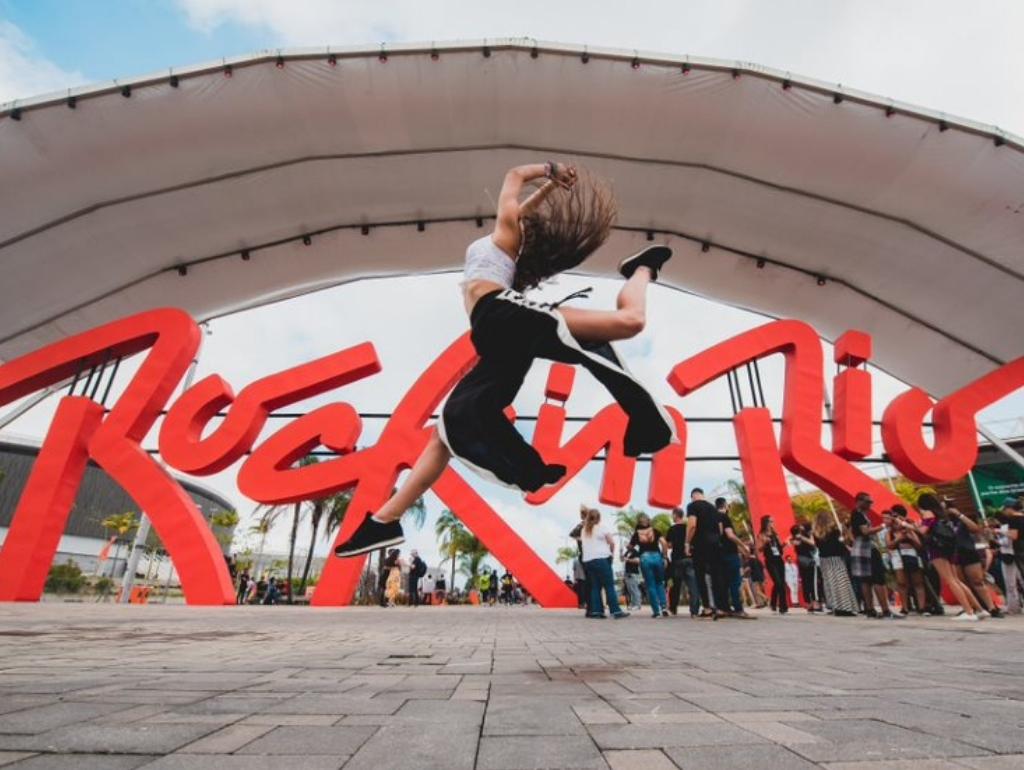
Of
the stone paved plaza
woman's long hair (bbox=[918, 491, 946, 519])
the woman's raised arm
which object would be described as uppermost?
the woman's raised arm

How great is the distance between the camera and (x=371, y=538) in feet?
10.1

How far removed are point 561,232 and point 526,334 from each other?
79cm

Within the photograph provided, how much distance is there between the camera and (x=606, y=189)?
10.3 ft

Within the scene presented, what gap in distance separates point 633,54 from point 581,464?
24.8 ft

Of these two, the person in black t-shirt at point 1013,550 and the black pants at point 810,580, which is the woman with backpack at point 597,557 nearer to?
the black pants at point 810,580

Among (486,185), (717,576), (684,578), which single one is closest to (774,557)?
(684,578)

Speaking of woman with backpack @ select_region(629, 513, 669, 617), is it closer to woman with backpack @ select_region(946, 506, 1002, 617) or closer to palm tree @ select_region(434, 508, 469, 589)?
woman with backpack @ select_region(946, 506, 1002, 617)

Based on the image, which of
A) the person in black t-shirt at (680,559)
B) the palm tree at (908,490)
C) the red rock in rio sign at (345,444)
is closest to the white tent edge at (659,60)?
the red rock in rio sign at (345,444)

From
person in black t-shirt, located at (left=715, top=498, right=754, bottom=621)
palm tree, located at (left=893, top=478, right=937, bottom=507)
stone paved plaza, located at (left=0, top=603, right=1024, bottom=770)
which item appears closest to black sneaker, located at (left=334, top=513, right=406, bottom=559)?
stone paved plaza, located at (left=0, top=603, right=1024, bottom=770)

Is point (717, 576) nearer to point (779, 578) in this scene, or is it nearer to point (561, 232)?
point (779, 578)

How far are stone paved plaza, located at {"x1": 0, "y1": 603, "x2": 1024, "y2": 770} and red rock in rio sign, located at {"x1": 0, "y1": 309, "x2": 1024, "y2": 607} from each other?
23.8ft

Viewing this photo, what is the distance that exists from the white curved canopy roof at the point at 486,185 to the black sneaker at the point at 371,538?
9.62 m

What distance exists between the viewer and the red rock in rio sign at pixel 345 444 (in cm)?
1028

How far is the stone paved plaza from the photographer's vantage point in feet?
3.80
